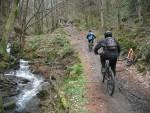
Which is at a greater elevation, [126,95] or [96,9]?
[96,9]

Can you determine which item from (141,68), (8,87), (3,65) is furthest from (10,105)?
(3,65)

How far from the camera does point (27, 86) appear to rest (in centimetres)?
1850

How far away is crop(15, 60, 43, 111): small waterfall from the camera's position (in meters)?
15.4

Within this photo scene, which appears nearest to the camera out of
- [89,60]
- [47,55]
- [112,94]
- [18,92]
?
[112,94]

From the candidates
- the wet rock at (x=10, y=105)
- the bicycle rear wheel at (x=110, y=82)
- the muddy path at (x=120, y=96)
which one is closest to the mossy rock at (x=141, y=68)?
the muddy path at (x=120, y=96)

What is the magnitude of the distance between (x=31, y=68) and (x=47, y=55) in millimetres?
2829

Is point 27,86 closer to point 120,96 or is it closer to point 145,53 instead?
point 145,53

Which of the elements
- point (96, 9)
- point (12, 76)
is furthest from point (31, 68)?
point (96, 9)

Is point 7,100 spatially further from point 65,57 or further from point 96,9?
point 96,9

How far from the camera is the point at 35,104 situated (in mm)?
14727

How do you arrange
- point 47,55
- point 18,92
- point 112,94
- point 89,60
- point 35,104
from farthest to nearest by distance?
point 47,55 → point 89,60 → point 18,92 → point 35,104 → point 112,94

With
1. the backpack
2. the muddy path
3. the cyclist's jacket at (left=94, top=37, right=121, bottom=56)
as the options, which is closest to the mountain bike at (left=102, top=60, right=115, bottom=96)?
the muddy path

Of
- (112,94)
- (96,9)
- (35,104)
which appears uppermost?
(96,9)

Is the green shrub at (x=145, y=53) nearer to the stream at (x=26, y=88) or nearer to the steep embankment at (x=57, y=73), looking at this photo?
the steep embankment at (x=57, y=73)
